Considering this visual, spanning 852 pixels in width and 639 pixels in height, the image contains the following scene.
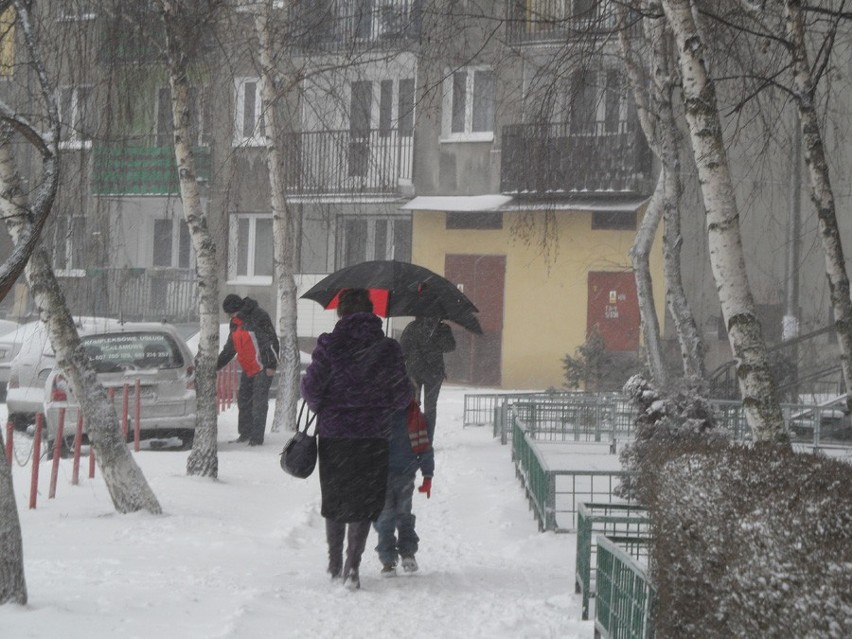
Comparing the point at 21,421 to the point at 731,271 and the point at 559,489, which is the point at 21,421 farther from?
the point at 731,271

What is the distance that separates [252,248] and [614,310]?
9776mm

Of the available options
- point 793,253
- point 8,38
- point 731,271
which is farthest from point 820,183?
point 793,253

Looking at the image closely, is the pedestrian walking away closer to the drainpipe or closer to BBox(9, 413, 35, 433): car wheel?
BBox(9, 413, 35, 433): car wheel

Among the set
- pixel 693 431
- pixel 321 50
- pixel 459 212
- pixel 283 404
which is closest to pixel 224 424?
pixel 283 404

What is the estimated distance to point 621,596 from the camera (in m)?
6.04

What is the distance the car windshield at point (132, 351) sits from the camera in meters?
16.5

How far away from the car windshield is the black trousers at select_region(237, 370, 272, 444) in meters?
0.87

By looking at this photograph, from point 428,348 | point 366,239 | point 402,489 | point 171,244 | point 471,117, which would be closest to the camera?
point 402,489

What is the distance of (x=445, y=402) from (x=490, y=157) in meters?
7.32

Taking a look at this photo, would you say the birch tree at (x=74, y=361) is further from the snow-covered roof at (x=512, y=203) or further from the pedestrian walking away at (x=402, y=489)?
the snow-covered roof at (x=512, y=203)

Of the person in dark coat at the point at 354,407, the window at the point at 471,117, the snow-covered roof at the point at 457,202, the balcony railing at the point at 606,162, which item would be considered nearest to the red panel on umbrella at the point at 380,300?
the person in dark coat at the point at 354,407

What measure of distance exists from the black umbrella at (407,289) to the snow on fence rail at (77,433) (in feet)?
8.42

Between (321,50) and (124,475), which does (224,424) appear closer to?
(321,50)

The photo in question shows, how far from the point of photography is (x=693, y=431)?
12695 millimetres
